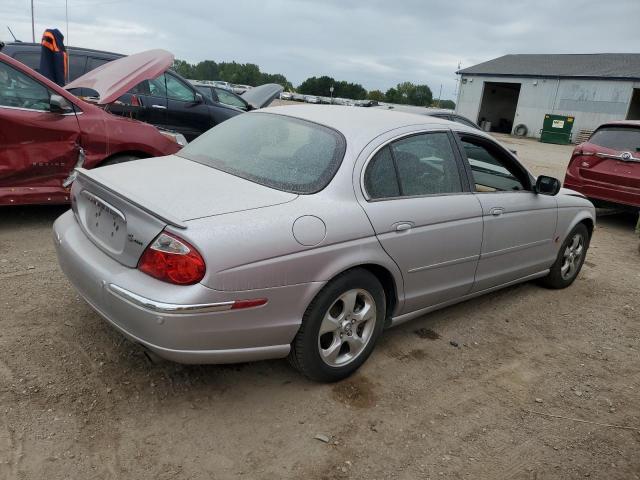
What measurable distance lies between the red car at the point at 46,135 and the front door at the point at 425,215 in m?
3.03

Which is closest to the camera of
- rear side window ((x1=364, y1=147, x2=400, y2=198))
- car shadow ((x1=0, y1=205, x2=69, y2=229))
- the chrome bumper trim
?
the chrome bumper trim

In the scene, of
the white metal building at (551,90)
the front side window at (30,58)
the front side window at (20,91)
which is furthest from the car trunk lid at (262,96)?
the white metal building at (551,90)

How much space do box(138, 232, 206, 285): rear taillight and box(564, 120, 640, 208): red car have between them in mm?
7285

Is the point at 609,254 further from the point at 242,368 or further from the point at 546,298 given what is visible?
the point at 242,368

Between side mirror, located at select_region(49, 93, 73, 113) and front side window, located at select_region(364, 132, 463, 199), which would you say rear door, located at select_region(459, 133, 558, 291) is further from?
side mirror, located at select_region(49, 93, 73, 113)

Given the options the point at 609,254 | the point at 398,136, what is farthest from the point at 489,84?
the point at 398,136

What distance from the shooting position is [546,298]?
484 cm

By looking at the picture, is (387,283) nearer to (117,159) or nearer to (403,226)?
(403,226)

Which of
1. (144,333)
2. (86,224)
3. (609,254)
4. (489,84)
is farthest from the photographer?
(489,84)

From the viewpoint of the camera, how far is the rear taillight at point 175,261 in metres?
2.40

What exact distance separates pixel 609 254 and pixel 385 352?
4.52 m

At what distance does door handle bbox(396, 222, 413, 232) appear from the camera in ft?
10.2

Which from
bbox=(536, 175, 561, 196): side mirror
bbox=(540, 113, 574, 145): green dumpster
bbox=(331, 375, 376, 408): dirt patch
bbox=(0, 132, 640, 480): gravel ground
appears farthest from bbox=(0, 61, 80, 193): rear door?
bbox=(540, 113, 574, 145): green dumpster

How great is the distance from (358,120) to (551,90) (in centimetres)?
3420
